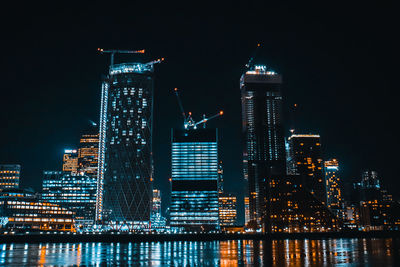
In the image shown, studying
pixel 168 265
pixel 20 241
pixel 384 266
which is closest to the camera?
pixel 384 266

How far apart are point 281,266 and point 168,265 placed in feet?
61.4

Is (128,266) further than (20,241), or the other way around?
(20,241)

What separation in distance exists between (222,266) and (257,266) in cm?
586

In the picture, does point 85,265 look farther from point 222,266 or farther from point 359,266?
point 359,266

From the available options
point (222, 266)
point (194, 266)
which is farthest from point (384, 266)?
point (194, 266)

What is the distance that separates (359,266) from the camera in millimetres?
61969

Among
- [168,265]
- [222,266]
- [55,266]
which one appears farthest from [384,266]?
[55,266]

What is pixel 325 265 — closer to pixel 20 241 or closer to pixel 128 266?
pixel 128 266

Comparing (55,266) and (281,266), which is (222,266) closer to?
(281,266)

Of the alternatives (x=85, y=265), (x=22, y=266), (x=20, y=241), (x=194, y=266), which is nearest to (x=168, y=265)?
(x=194, y=266)

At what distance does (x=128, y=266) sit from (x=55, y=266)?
12.2 m

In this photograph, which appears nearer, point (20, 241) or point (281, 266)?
point (281, 266)

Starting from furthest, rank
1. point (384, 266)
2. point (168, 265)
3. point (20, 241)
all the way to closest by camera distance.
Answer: point (20, 241) → point (168, 265) → point (384, 266)

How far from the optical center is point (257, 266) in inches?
2442
